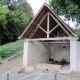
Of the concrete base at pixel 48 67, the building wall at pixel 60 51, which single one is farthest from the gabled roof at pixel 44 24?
the concrete base at pixel 48 67

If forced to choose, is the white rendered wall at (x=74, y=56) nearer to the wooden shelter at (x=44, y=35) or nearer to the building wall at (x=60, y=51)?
the wooden shelter at (x=44, y=35)

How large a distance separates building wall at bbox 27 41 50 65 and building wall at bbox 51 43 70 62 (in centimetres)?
64

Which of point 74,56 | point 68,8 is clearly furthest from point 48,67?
point 68,8

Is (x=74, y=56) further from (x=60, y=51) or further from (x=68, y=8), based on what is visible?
(x=60, y=51)

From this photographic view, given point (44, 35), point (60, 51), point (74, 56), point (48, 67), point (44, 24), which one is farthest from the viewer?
point (60, 51)

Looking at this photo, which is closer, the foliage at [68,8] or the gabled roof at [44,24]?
the foliage at [68,8]

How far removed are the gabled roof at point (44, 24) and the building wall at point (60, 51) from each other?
1.72 meters

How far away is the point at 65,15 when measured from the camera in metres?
10.6

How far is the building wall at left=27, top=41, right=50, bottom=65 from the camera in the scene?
550 inches

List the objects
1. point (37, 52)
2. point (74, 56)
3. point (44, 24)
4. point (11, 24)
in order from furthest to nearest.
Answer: point (11, 24), point (37, 52), point (44, 24), point (74, 56)

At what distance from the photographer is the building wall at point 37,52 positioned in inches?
550

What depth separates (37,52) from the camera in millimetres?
14797

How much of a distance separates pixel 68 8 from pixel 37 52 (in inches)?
252

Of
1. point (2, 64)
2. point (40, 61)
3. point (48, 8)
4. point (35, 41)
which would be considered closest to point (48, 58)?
point (40, 61)
